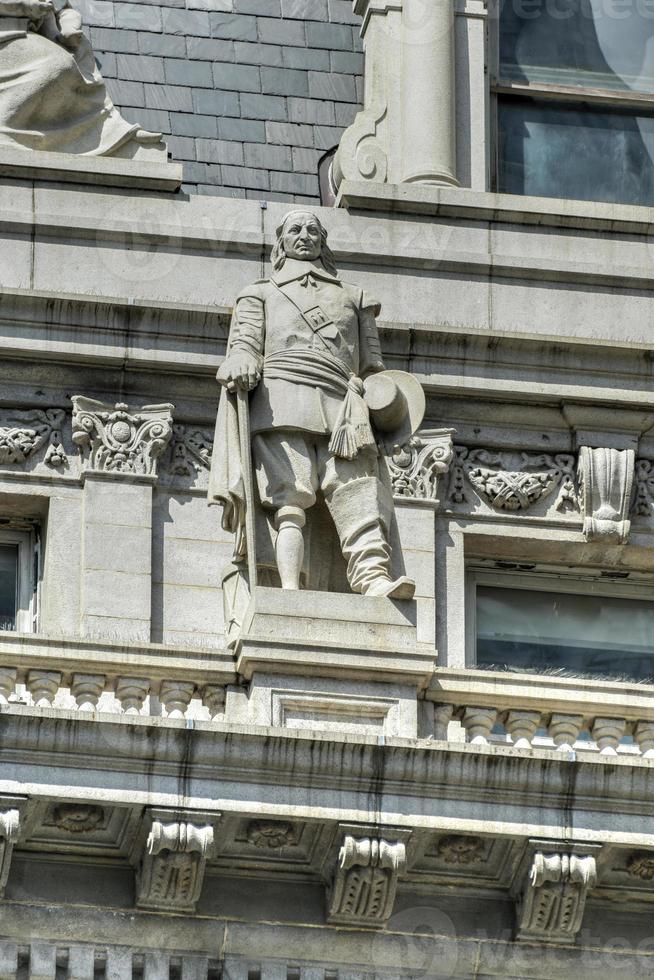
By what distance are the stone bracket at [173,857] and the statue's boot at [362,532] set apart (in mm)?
2720

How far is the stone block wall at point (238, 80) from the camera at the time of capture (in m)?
29.7

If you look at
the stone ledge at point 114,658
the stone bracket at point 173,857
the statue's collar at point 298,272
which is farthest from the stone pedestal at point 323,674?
the statue's collar at point 298,272

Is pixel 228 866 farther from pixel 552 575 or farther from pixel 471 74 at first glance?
pixel 471 74

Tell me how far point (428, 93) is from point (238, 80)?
1.57m

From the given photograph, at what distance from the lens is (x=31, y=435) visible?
27.4 meters

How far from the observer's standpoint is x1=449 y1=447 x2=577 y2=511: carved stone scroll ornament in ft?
91.7

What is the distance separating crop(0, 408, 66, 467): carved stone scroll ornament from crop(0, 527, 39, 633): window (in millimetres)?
532

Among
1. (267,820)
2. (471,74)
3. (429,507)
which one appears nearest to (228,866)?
(267,820)

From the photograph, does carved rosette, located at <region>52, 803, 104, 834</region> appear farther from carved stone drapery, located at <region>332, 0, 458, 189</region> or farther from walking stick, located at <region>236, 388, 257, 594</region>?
carved stone drapery, located at <region>332, 0, 458, 189</region>

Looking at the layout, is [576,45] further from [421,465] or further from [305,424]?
[305,424]

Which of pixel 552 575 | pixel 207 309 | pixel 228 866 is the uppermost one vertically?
pixel 207 309

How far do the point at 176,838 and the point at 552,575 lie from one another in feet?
19.0

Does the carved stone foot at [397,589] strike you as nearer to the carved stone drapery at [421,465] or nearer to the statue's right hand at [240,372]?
the statue's right hand at [240,372]

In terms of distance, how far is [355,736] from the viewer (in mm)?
23609
